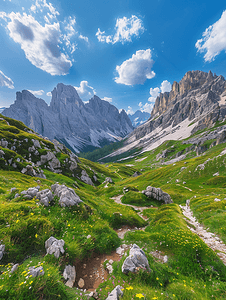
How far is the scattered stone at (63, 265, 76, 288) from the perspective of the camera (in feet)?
22.9

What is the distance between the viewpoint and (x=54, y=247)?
762 centimetres

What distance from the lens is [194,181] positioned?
65.3 m

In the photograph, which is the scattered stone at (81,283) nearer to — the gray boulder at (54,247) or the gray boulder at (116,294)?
the gray boulder at (54,247)

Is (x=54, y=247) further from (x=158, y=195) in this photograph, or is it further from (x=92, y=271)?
(x=158, y=195)

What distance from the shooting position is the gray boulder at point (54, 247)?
7.46 meters

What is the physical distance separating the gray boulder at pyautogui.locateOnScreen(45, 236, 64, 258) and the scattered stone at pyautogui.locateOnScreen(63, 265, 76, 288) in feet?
3.21

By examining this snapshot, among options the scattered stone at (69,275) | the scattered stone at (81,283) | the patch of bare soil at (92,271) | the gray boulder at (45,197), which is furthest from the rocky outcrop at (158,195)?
the scattered stone at (69,275)

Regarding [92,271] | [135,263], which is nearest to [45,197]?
[92,271]

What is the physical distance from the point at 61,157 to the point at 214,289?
256ft

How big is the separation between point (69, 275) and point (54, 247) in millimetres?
1816

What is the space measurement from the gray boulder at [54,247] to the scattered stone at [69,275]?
3.21ft

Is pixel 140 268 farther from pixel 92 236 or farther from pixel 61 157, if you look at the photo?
pixel 61 157

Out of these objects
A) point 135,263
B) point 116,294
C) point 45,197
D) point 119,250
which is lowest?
point 119,250

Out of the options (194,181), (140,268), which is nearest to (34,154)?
(140,268)
